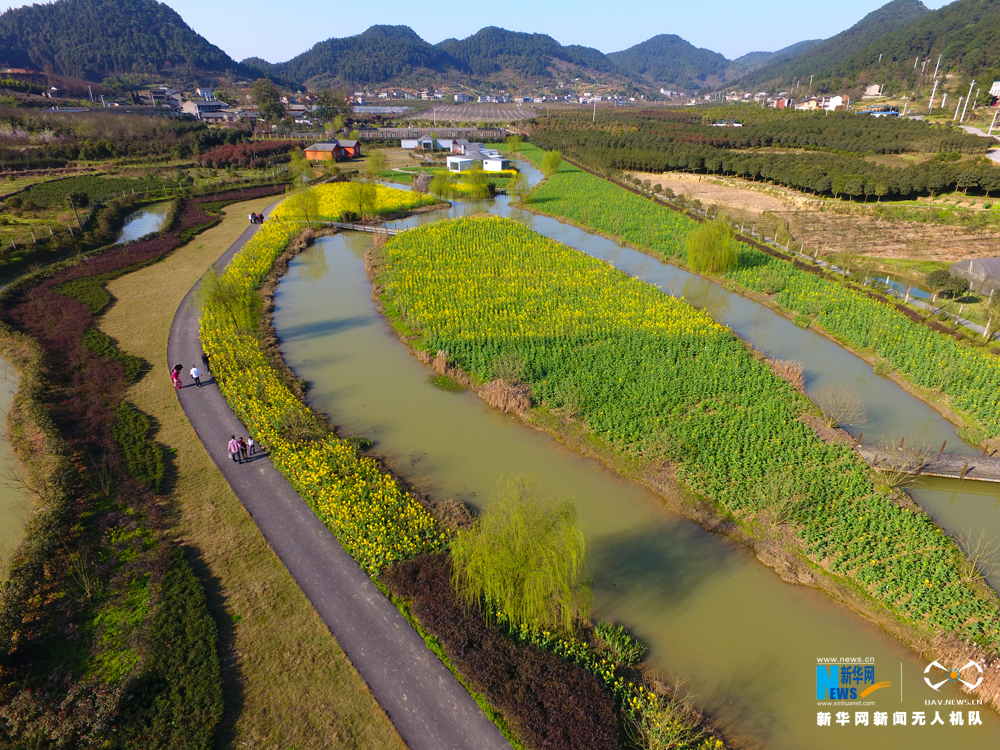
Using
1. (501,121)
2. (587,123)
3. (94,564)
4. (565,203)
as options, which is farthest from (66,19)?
(94,564)

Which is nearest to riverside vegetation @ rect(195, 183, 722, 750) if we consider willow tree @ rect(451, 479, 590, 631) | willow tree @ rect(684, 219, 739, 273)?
willow tree @ rect(451, 479, 590, 631)

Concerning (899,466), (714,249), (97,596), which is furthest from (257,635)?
(714,249)

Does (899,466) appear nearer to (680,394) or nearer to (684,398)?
(684,398)

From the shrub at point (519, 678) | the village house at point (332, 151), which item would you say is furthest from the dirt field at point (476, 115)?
the shrub at point (519, 678)

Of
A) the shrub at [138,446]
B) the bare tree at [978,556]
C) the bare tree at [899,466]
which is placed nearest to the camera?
the bare tree at [978,556]

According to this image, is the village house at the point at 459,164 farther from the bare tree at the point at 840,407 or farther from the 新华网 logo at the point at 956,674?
the 新华网 logo at the point at 956,674

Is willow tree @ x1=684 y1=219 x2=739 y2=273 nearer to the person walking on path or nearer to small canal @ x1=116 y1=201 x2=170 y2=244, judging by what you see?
the person walking on path

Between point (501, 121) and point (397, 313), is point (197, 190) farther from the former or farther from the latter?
point (501, 121)
